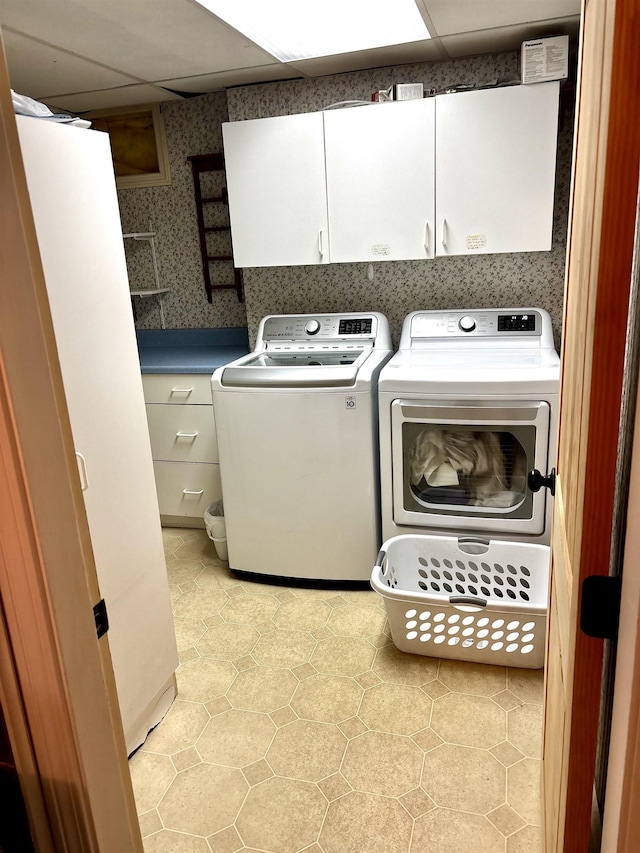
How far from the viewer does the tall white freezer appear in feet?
5.00

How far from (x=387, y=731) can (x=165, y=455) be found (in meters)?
1.85

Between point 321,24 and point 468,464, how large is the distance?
1751 millimetres

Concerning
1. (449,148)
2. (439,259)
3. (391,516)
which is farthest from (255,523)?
(449,148)

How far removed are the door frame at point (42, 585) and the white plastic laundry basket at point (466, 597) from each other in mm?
1388

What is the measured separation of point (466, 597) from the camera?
2.13m

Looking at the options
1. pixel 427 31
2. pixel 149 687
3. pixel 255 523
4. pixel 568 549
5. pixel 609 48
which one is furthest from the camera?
pixel 255 523

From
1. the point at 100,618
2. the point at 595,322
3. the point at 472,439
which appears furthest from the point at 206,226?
the point at 595,322

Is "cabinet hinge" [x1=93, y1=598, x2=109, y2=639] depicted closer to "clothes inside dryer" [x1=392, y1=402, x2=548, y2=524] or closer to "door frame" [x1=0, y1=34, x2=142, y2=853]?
"door frame" [x1=0, y1=34, x2=142, y2=853]

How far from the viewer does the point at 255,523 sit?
111 inches

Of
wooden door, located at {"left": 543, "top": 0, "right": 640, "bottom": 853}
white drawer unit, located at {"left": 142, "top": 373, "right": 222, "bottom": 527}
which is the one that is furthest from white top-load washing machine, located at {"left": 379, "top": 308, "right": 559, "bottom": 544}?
wooden door, located at {"left": 543, "top": 0, "right": 640, "bottom": 853}

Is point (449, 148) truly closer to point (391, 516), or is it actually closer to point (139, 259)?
point (391, 516)

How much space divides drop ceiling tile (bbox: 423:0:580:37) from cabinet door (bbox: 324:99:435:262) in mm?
307

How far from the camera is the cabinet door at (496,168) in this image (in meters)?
2.51

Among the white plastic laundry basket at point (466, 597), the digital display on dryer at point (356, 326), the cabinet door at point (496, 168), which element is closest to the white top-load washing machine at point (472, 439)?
the white plastic laundry basket at point (466, 597)
